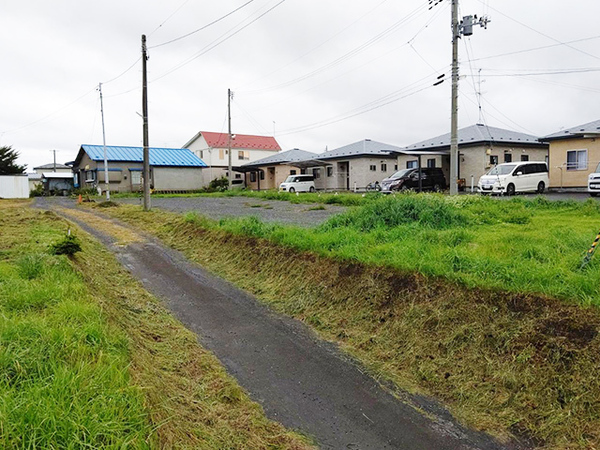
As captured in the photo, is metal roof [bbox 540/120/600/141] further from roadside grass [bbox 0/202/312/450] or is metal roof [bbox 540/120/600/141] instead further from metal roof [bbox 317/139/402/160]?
roadside grass [bbox 0/202/312/450]

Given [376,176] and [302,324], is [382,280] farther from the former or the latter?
[376,176]

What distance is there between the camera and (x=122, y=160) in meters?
36.8

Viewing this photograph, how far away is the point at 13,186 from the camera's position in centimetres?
3212

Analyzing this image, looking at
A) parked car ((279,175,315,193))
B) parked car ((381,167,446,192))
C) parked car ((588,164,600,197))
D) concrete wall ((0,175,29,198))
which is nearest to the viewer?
parked car ((588,164,600,197))

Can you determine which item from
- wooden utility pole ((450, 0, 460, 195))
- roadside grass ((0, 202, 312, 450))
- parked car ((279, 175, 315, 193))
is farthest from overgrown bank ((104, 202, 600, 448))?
parked car ((279, 175, 315, 193))

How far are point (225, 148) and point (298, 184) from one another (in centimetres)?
2400

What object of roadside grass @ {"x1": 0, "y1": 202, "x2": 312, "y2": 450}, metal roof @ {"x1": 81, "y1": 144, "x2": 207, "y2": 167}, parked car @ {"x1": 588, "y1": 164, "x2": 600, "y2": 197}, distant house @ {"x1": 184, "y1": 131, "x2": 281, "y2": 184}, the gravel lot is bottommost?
roadside grass @ {"x1": 0, "y1": 202, "x2": 312, "y2": 450}

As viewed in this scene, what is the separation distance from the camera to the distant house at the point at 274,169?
3862cm

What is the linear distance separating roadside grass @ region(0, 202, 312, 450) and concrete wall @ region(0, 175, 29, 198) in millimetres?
32569

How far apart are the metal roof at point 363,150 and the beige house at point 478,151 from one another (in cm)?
291

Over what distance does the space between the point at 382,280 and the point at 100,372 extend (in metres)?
3.50

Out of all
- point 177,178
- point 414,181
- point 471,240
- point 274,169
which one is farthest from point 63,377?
point 177,178

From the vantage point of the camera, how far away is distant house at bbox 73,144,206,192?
1435 inches

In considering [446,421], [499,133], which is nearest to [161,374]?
[446,421]
